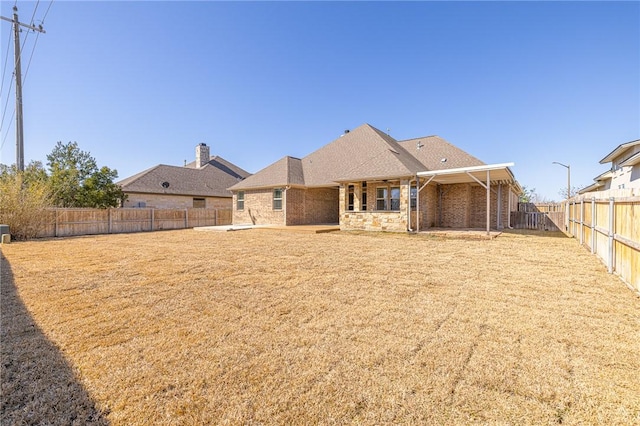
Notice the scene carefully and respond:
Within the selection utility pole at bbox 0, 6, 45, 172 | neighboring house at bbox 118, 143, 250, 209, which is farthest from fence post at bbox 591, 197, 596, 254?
neighboring house at bbox 118, 143, 250, 209

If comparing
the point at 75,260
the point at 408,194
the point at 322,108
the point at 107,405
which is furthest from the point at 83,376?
the point at 322,108

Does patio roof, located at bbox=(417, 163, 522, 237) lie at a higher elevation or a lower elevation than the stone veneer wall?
higher

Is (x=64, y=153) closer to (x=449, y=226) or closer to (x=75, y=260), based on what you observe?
(x=75, y=260)

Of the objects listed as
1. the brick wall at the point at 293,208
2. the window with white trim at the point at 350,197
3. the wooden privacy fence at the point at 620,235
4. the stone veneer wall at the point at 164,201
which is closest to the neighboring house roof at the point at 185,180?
the stone veneer wall at the point at 164,201

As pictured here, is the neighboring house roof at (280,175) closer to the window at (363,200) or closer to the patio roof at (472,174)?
the window at (363,200)

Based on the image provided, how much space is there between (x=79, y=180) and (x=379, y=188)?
18920 mm

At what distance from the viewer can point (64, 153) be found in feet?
61.4

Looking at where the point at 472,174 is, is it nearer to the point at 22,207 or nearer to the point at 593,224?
the point at 593,224

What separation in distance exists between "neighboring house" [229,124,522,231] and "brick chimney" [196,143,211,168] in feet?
39.0

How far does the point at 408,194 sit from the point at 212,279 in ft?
35.6

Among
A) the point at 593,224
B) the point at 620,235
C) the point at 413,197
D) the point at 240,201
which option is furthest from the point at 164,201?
the point at 620,235

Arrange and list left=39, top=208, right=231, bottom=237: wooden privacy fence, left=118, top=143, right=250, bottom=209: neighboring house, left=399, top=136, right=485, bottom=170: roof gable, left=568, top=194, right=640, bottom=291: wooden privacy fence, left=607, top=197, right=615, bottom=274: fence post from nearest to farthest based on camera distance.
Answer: left=568, top=194, right=640, bottom=291: wooden privacy fence, left=607, top=197, right=615, bottom=274: fence post, left=39, top=208, right=231, bottom=237: wooden privacy fence, left=399, top=136, right=485, bottom=170: roof gable, left=118, top=143, right=250, bottom=209: neighboring house

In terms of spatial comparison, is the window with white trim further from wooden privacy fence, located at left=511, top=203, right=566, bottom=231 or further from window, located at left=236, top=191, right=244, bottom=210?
wooden privacy fence, located at left=511, top=203, right=566, bottom=231

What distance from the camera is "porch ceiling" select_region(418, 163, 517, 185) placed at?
1182 cm
